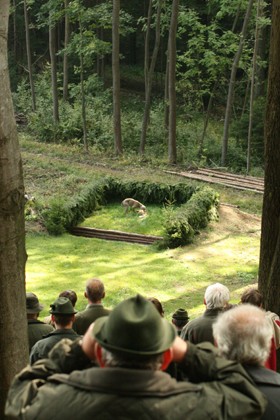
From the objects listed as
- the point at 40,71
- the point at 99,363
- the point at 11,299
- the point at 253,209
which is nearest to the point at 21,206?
the point at 11,299

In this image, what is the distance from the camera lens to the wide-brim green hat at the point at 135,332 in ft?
8.73

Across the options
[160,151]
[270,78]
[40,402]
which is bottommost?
[160,151]

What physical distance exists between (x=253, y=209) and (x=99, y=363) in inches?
791

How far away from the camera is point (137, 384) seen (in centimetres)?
264

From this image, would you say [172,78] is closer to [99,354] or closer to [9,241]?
[9,241]

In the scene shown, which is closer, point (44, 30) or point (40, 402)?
point (40, 402)

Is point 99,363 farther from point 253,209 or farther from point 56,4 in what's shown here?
point 56,4

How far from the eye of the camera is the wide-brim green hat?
8.73 ft

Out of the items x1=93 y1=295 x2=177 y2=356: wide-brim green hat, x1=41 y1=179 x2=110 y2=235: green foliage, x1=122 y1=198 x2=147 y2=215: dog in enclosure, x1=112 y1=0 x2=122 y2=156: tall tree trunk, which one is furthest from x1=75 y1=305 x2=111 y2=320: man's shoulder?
x1=112 y1=0 x2=122 y2=156: tall tree trunk

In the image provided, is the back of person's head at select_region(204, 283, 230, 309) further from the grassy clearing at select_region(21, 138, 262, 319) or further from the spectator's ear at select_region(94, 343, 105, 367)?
the grassy clearing at select_region(21, 138, 262, 319)

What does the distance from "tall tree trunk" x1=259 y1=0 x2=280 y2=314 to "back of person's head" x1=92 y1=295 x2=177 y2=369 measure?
5.16m

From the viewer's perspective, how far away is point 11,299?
195 inches

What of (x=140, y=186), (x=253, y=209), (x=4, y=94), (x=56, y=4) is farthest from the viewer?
(x=56, y=4)

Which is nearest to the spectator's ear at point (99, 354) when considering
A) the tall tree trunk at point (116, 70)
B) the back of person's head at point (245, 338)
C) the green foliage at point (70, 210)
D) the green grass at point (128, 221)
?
the back of person's head at point (245, 338)
